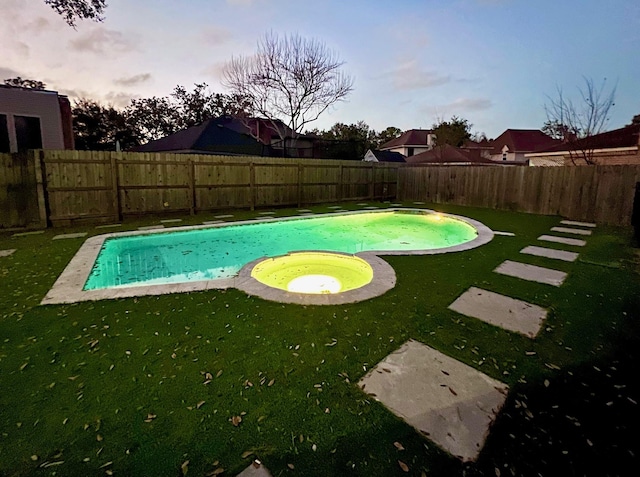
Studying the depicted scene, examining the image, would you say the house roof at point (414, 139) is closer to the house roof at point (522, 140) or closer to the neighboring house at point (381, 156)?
the neighboring house at point (381, 156)

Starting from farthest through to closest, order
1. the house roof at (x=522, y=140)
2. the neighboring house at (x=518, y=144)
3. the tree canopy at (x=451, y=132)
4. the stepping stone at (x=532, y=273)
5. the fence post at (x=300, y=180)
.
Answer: the tree canopy at (x=451, y=132)
the house roof at (x=522, y=140)
the neighboring house at (x=518, y=144)
the fence post at (x=300, y=180)
the stepping stone at (x=532, y=273)

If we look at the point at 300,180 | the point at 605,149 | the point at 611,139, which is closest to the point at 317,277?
the point at 300,180

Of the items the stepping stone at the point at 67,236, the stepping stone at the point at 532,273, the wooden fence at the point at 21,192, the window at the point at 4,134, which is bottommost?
the stepping stone at the point at 532,273

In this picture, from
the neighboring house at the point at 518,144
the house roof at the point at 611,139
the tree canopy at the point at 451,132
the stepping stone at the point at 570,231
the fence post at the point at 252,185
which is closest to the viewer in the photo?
the stepping stone at the point at 570,231

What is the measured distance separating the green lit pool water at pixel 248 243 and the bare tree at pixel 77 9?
4.78 m

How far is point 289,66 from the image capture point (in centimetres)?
1714

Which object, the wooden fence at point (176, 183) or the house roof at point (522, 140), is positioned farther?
the house roof at point (522, 140)

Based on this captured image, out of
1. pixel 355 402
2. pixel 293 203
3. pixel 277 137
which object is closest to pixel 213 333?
pixel 355 402

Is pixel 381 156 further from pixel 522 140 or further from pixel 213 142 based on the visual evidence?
pixel 213 142

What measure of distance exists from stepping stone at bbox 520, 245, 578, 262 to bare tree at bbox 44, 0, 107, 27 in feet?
30.9

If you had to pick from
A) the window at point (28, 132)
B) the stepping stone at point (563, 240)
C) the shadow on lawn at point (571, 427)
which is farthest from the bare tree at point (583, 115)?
the window at point (28, 132)

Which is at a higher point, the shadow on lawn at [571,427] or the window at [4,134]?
the window at [4,134]

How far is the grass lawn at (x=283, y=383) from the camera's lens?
1.36 metres

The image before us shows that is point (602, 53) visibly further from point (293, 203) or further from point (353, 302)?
point (353, 302)
